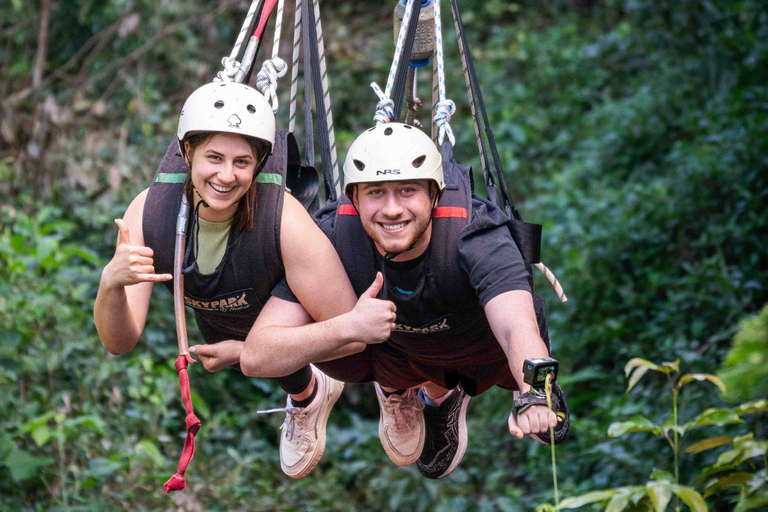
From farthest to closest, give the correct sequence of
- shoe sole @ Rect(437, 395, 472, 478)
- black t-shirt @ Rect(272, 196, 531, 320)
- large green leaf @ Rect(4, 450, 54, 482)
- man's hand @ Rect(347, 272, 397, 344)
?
1. large green leaf @ Rect(4, 450, 54, 482)
2. shoe sole @ Rect(437, 395, 472, 478)
3. black t-shirt @ Rect(272, 196, 531, 320)
4. man's hand @ Rect(347, 272, 397, 344)

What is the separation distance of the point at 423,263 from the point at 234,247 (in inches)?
27.6

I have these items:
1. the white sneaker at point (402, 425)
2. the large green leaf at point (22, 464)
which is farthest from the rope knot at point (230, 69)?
the large green leaf at point (22, 464)

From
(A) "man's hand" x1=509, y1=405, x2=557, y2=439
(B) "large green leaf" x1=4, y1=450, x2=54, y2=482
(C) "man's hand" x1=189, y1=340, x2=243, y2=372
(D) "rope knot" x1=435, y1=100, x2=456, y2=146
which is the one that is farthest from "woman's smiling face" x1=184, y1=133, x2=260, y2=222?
(B) "large green leaf" x1=4, y1=450, x2=54, y2=482

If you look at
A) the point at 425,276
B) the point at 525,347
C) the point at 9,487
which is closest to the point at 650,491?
the point at 525,347

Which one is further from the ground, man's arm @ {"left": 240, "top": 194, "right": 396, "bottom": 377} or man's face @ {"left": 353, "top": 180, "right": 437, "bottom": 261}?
man's face @ {"left": 353, "top": 180, "right": 437, "bottom": 261}

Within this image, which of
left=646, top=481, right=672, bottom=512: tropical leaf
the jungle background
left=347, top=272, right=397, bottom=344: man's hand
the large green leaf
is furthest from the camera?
the jungle background

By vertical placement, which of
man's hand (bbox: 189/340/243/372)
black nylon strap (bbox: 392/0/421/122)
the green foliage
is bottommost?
the green foliage

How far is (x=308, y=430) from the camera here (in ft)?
15.1

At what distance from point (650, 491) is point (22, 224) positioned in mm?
5579

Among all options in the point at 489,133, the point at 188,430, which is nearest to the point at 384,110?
the point at 489,133

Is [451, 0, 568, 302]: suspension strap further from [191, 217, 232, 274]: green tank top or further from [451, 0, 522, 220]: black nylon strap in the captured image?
[191, 217, 232, 274]: green tank top

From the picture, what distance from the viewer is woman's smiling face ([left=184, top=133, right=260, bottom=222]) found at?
3246 mm

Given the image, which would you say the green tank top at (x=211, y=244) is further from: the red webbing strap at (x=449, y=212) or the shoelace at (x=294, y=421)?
the shoelace at (x=294, y=421)

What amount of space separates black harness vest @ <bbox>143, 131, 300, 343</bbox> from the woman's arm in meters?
0.08
